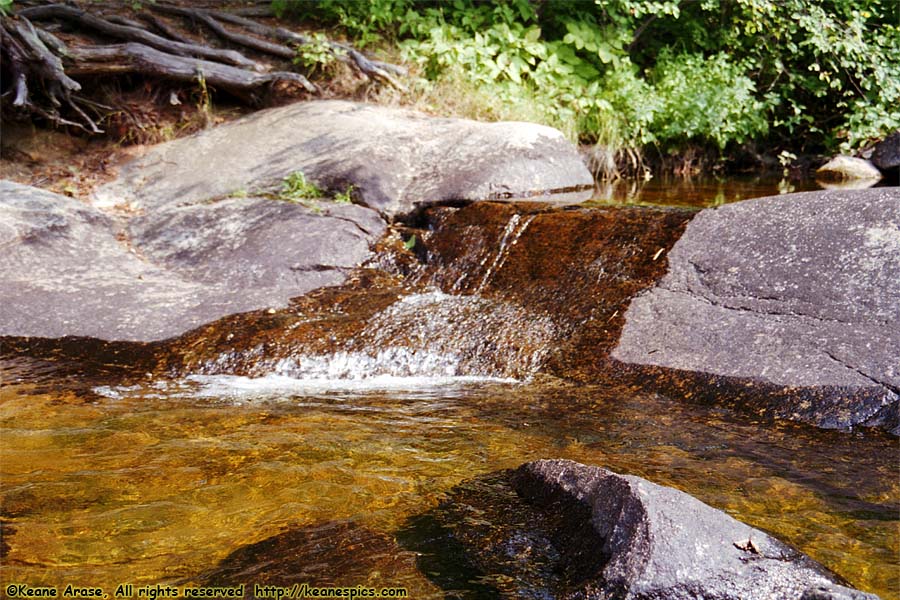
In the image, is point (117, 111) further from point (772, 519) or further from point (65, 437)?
point (772, 519)

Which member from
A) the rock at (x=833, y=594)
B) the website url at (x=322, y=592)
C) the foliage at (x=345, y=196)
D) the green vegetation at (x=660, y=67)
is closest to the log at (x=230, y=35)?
the green vegetation at (x=660, y=67)

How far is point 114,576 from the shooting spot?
2.38 m

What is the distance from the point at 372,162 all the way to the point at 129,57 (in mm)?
3290

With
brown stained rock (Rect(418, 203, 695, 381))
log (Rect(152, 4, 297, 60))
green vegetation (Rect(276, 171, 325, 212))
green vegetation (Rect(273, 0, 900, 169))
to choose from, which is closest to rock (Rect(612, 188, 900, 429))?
brown stained rock (Rect(418, 203, 695, 381))

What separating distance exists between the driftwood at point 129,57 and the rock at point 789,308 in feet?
17.3

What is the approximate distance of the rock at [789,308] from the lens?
3.66 m

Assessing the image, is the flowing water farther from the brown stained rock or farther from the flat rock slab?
the flat rock slab

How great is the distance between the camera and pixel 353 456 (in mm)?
3285

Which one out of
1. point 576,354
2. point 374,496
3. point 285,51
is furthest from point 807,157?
point 374,496

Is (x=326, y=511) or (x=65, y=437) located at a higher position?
(x=326, y=511)

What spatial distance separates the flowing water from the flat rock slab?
1.81 ft

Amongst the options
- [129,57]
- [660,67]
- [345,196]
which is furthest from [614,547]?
[660,67]

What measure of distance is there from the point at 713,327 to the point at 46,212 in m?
4.84

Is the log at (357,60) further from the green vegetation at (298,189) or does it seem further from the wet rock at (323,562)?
the wet rock at (323,562)
